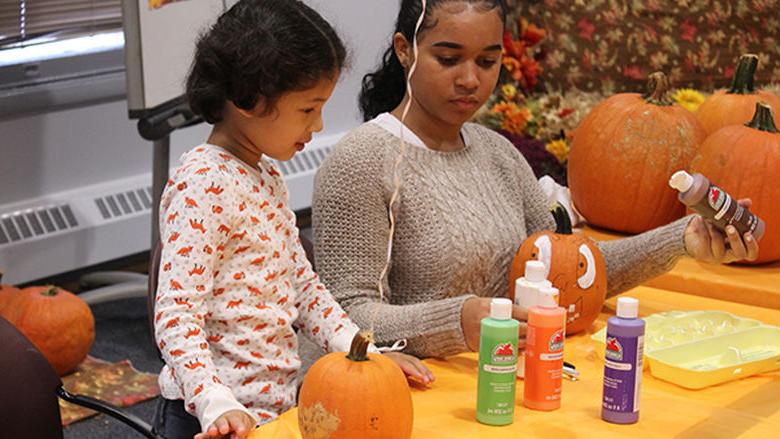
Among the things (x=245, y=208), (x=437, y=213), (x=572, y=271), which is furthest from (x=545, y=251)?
(x=245, y=208)

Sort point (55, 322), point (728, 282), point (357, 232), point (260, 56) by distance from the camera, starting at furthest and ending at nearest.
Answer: point (55, 322), point (728, 282), point (357, 232), point (260, 56)

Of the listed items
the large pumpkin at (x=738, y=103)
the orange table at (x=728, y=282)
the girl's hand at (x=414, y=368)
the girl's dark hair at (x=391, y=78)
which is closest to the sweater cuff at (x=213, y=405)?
the girl's hand at (x=414, y=368)

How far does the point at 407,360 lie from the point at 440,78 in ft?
1.93

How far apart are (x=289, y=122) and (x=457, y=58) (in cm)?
50

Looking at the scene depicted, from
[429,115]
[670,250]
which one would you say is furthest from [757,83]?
[429,115]

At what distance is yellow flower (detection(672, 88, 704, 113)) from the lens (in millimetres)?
3268

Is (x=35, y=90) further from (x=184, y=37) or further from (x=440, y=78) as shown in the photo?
(x=440, y=78)

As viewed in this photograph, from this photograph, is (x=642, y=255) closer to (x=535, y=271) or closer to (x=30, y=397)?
(x=535, y=271)

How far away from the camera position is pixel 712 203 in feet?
5.63

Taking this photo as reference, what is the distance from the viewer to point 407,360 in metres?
1.76

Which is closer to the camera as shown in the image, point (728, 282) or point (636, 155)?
point (728, 282)

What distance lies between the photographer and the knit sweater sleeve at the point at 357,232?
6.51ft

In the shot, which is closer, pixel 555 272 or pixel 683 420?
pixel 683 420

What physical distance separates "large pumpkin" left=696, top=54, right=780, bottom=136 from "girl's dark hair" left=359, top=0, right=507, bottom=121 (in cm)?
89
